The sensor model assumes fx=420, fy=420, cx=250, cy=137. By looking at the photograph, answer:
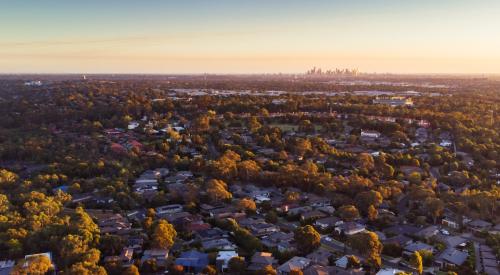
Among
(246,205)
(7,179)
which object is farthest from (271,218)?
(7,179)

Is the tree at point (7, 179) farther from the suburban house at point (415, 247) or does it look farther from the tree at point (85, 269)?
the suburban house at point (415, 247)

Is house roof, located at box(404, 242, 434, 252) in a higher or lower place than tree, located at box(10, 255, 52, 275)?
lower

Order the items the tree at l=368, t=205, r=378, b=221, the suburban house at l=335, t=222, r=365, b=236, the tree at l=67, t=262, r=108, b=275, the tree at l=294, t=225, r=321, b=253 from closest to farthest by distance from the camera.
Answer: the tree at l=67, t=262, r=108, b=275 → the tree at l=294, t=225, r=321, b=253 → the suburban house at l=335, t=222, r=365, b=236 → the tree at l=368, t=205, r=378, b=221

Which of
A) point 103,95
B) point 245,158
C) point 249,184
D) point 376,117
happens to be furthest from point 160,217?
point 103,95

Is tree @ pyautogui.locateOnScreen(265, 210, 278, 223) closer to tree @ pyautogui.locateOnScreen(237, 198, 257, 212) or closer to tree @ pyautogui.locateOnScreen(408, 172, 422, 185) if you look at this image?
tree @ pyautogui.locateOnScreen(237, 198, 257, 212)

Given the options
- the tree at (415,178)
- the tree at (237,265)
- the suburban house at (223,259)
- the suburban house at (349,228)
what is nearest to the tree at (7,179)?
the suburban house at (223,259)

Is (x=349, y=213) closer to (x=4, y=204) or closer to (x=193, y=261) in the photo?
(x=193, y=261)

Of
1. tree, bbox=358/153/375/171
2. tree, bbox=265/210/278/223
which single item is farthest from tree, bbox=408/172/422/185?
tree, bbox=265/210/278/223
